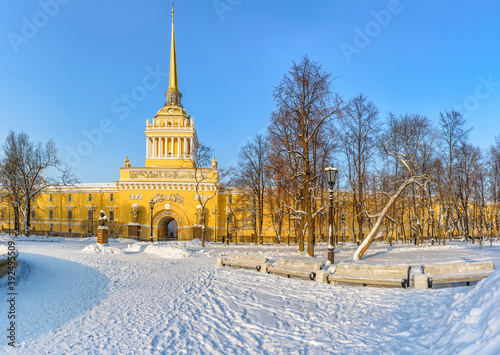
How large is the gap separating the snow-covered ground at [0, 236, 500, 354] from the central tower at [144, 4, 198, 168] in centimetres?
3712

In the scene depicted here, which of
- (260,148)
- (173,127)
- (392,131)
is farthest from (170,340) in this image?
(173,127)

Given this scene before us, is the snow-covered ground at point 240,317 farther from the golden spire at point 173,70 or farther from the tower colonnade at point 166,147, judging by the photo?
the golden spire at point 173,70

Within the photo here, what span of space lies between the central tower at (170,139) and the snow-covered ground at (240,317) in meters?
37.1

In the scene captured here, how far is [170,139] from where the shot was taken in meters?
47.4

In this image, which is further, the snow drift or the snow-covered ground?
the snow-covered ground

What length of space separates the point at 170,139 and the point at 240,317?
4320 cm

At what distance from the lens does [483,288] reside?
5168 mm

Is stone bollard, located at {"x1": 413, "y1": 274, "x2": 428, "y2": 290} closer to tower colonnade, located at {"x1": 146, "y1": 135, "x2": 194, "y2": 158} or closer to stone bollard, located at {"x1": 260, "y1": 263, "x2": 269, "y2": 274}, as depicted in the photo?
stone bollard, located at {"x1": 260, "y1": 263, "x2": 269, "y2": 274}

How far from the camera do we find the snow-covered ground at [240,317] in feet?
16.0

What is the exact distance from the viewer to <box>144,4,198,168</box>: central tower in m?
46.4

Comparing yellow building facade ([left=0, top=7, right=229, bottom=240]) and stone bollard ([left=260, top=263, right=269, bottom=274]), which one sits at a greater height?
yellow building facade ([left=0, top=7, right=229, bottom=240])

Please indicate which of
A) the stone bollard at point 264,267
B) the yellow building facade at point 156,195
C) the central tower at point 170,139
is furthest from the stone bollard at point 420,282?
the central tower at point 170,139

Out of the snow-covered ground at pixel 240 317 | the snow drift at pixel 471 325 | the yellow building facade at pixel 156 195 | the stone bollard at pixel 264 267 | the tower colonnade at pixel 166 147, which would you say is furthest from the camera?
the tower colonnade at pixel 166 147

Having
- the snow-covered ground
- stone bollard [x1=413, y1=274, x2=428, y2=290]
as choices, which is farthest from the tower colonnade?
stone bollard [x1=413, y1=274, x2=428, y2=290]
